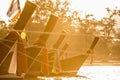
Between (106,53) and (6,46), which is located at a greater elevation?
(6,46)

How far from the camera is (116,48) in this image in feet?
199

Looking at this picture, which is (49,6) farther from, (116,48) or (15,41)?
(15,41)

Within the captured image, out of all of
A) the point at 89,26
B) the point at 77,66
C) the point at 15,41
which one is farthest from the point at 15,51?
the point at 89,26

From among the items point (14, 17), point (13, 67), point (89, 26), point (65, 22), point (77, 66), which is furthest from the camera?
point (89, 26)

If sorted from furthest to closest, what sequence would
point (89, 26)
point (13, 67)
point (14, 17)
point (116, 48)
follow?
point (89, 26) → point (116, 48) → point (14, 17) → point (13, 67)

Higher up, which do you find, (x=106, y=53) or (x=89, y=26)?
(x=89, y=26)

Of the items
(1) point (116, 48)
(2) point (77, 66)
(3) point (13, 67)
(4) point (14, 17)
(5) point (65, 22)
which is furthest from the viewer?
(5) point (65, 22)

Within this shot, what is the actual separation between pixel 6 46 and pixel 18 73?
1.47 m

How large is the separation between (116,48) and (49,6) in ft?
47.3

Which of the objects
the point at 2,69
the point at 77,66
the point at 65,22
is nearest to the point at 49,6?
the point at 65,22

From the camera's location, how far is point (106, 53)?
62.2 m

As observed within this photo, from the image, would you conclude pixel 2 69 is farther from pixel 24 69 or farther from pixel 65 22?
pixel 65 22

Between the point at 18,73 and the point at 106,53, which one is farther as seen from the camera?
the point at 106,53

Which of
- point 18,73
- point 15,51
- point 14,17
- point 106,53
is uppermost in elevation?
point 14,17
